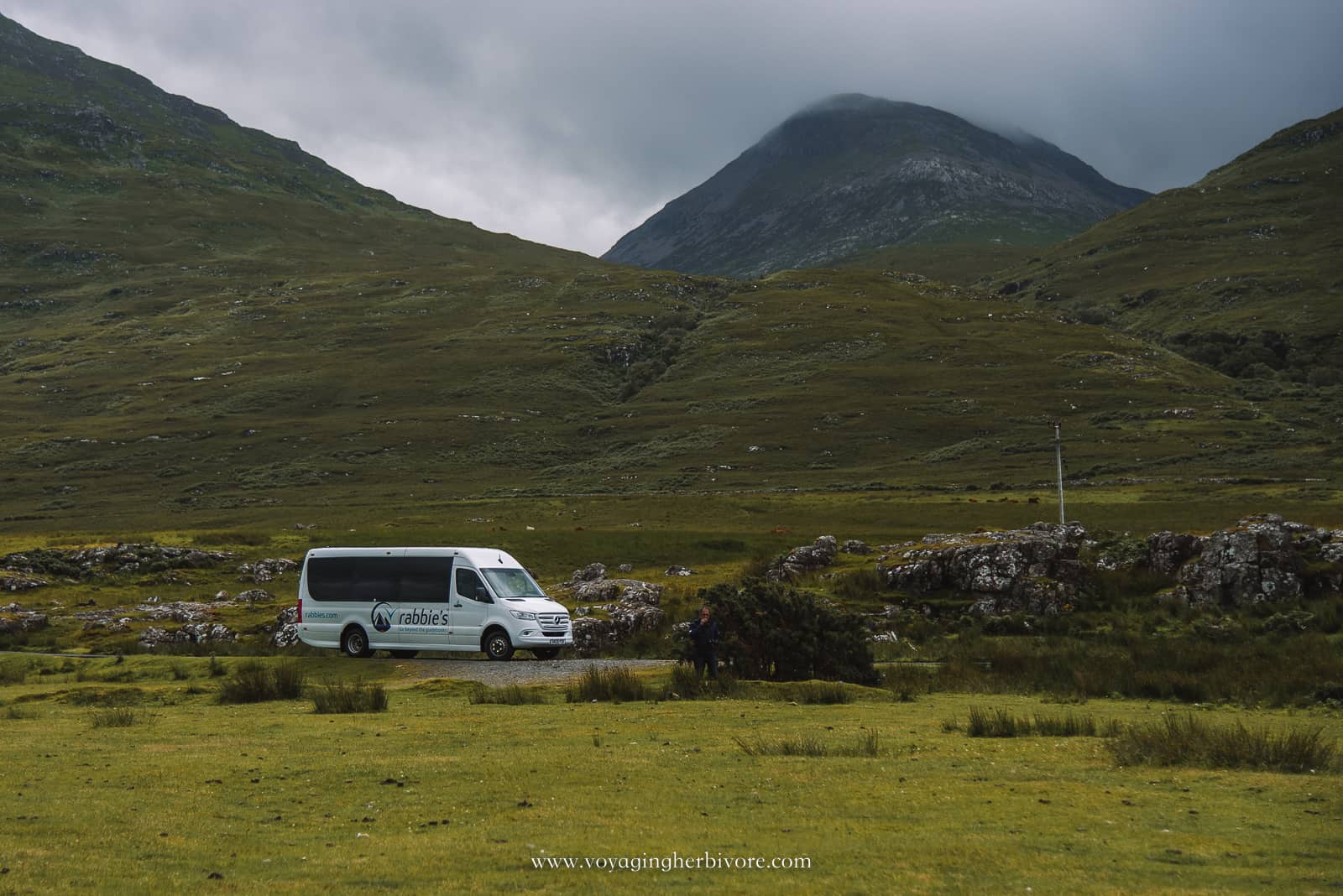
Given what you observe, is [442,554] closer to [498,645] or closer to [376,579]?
[376,579]

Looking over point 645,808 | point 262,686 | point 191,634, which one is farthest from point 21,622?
point 645,808

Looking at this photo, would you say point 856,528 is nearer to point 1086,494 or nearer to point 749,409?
point 1086,494

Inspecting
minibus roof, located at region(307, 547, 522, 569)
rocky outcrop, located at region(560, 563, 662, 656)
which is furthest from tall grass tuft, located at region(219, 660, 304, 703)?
rocky outcrop, located at region(560, 563, 662, 656)

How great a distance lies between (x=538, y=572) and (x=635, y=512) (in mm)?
36104

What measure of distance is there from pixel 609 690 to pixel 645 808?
489 inches

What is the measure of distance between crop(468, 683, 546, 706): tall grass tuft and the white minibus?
989 cm

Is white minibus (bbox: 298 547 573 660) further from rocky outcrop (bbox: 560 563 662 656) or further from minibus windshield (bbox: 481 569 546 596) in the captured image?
rocky outcrop (bbox: 560 563 662 656)

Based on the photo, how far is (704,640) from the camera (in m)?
26.2

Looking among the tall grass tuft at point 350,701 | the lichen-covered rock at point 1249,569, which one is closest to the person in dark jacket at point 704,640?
the tall grass tuft at point 350,701

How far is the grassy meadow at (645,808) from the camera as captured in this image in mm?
8703

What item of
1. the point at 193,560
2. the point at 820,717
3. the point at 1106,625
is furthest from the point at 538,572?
the point at 820,717

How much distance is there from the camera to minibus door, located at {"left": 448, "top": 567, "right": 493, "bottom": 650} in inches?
1394

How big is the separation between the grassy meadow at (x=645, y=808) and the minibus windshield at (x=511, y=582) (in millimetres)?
15846

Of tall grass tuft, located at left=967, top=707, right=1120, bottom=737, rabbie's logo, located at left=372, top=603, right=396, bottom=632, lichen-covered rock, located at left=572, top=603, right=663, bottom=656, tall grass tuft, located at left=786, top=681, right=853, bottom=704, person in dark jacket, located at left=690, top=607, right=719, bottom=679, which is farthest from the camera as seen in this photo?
lichen-covered rock, located at left=572, top=603, right=663, bottom=656
